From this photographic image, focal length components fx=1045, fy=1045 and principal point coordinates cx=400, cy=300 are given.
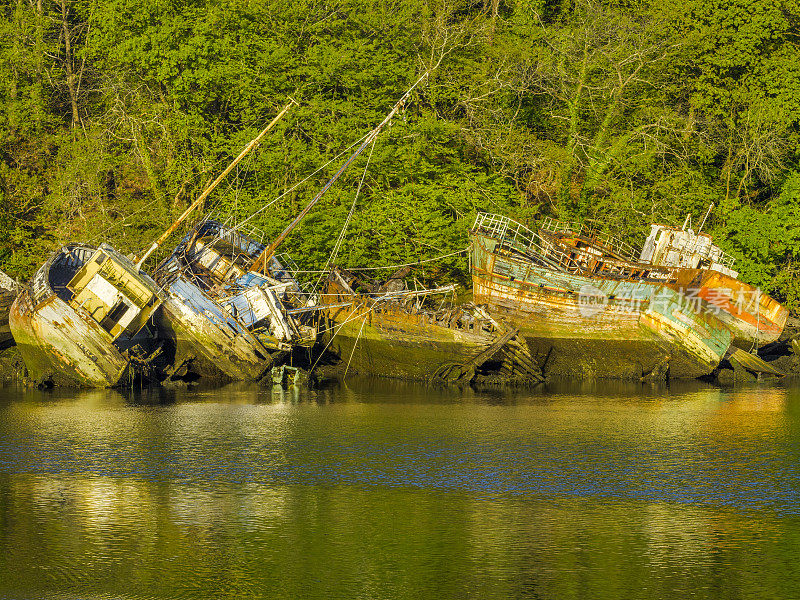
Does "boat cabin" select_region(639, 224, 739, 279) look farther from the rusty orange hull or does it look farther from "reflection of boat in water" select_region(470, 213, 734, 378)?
the rusty orange hull

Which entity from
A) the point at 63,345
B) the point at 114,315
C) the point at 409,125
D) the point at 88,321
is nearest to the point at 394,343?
the point at 114,315

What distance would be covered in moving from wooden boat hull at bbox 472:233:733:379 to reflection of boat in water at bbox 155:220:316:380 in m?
7.38

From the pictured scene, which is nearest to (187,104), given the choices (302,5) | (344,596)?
(302,5)

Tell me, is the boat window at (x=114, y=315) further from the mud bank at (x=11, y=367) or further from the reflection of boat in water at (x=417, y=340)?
the reflection of boat in water at (x=417, y=340)

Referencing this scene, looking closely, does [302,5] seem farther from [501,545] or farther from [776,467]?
[501,545]

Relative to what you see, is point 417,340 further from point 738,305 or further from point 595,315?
point 738,305

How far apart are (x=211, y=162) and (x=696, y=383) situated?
22816mm

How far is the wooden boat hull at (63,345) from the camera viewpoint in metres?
29.8

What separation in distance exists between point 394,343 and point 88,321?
10.5 meters

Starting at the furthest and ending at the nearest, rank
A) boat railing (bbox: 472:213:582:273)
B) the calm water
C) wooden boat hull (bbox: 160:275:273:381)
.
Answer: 1. boat railing (bbox: 472:213:582:273)
2. wooden boat hull (bbox: 160:275:273:381)
3. the calm water

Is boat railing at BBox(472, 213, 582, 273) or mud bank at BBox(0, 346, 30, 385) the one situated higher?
boat railing at BBox(472, 213, 582, 273)

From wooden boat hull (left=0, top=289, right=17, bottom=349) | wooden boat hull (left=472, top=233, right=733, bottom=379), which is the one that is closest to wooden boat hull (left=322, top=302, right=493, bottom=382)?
wooden boat hull (left=472, top=233, right=733, bottom=379)

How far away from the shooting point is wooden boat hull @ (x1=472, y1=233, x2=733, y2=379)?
1401 inches

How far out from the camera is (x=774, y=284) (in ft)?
147
